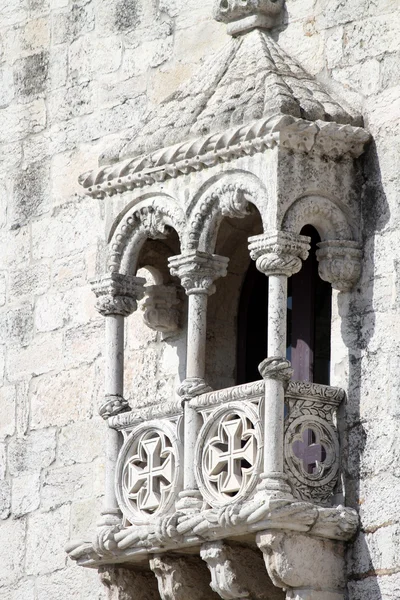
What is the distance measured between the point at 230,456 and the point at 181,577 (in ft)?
2.30

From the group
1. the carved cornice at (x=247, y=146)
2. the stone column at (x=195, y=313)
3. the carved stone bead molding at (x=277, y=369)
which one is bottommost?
the carved stone bead molding at (x=277, y=369)

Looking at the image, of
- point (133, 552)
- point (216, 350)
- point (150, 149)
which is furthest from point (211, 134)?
point (133, 552)

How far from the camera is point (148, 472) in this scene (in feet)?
31.2

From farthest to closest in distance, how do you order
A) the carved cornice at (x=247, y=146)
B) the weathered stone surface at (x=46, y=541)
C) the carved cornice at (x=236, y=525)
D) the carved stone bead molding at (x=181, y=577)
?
the weathered stone surface at (x=46, y=541) → the carved stone bead molding at (x=181, y=577) → the carved cornice at (x=247, y=146) → the carved cornice at (x=236, y=525)

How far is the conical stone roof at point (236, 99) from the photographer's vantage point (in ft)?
30.7

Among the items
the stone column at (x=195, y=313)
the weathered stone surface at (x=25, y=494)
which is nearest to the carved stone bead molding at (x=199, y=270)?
the stone column at (x=195, y=313)

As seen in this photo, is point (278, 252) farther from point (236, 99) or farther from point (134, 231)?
point (134, 231)

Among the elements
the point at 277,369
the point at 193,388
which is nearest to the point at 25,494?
the point at 193,388

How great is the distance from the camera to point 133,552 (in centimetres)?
948

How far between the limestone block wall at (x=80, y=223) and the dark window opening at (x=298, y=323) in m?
0.31

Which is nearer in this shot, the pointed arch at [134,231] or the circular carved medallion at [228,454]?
the circular carved medallion at [228,454]

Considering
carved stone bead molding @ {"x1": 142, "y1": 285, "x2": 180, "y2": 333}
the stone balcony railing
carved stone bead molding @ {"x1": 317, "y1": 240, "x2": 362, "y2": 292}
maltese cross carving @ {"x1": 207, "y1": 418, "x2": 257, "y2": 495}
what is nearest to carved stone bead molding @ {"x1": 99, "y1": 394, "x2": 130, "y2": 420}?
the stone balcony railing

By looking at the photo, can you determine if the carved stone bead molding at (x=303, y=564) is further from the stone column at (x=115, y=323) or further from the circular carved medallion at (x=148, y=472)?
the stone column at (x=115, y=323)

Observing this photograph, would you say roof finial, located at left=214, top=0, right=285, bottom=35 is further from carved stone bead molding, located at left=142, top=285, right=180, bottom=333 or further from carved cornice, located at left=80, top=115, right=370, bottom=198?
carved stone bead molding, located at left=142, top=285, right=180, bottom=333
